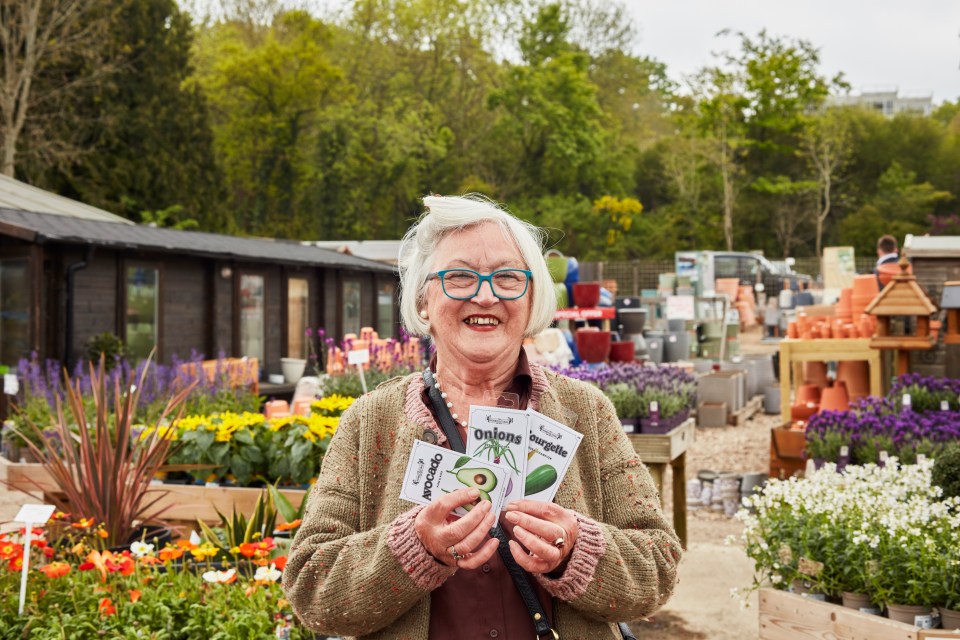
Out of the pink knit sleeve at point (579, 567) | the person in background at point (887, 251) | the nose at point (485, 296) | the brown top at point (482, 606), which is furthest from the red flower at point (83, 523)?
the person in background at point (887, 251)

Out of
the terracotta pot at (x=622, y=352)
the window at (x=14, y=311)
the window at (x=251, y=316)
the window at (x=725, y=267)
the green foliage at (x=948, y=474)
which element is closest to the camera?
the green foliage at (x=948, y=474)

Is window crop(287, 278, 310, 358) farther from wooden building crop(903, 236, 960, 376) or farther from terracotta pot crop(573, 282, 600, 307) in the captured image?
wooden building crop(903, 236, 960, 376)

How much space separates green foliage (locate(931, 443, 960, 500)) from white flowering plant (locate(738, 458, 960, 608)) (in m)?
0.06

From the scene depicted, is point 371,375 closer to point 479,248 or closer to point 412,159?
point 479,248

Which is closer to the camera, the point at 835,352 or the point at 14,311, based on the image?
the point at 835,352

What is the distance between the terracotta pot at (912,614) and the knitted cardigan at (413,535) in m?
1.86

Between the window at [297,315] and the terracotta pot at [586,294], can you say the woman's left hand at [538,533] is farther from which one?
the window at [297,315]

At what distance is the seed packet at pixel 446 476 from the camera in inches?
62.1

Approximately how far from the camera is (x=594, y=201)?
41.2 metres

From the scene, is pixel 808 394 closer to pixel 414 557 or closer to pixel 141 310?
pixel 141 310

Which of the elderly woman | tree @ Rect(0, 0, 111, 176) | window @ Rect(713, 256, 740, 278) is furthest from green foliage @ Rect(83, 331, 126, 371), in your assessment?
window @ Rect(713, 256, 740, 278)

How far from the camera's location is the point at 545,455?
5.40ft

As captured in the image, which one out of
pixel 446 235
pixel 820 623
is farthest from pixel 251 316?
pixel 446 235

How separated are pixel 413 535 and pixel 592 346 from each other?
7.73 metres
